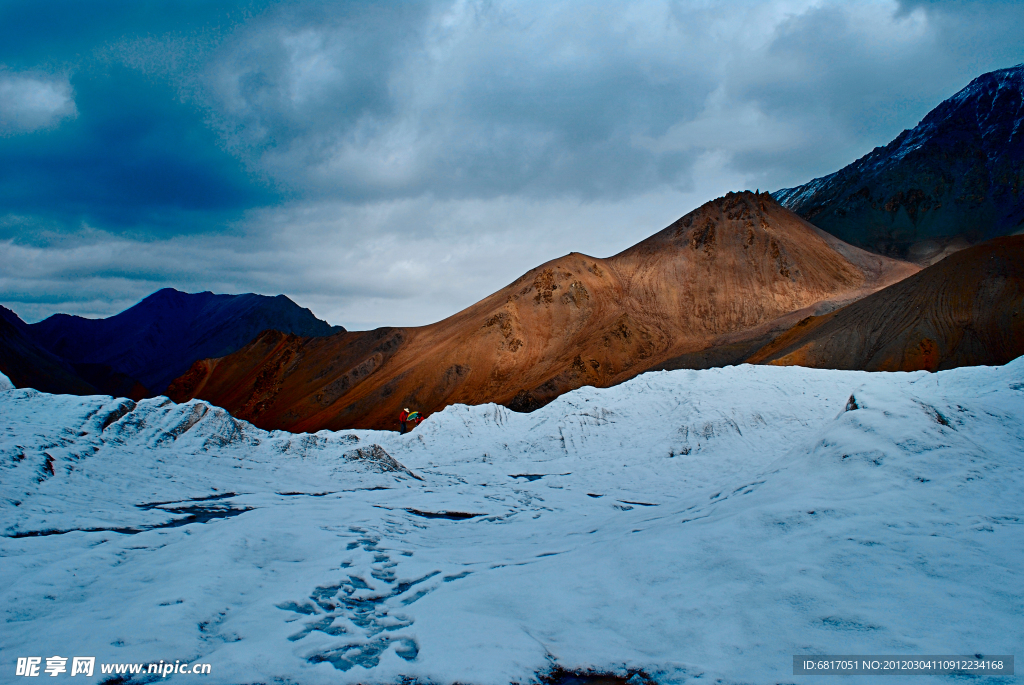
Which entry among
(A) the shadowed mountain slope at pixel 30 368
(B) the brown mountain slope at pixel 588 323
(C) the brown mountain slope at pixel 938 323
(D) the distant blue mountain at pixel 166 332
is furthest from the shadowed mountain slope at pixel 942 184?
(D) the distant blue mountain at pixel 166 332

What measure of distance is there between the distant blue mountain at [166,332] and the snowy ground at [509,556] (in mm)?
151336

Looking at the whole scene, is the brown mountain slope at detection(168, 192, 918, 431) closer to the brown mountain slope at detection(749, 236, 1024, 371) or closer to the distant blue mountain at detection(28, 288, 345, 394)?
the brown mountain slope at detection(749, 236, 1024, 371)

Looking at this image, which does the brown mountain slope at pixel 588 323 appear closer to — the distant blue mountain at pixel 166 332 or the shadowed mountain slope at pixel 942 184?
the shadowed mountain slope at pixel 942 184

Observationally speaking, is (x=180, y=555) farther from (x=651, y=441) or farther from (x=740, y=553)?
(x=651, y=441)

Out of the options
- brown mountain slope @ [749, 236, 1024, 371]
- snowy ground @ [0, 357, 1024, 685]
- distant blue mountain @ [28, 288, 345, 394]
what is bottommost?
snowy ground @ [0, 357, 1024, 685]

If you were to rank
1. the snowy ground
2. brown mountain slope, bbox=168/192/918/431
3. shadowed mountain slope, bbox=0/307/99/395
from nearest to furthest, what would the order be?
the snowy ground → brown mountain slope, bbox=168/192/918/431 → shadowed mountain slope, bbox=0/307/99/395

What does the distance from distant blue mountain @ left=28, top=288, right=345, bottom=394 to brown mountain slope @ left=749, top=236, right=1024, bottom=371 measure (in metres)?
138

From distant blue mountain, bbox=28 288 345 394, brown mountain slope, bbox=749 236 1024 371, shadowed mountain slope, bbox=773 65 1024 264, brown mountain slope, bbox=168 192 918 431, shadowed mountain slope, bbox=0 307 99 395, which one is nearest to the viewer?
brown mountain slope, bbox=749 236 1024 371

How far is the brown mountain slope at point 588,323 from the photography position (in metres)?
62.4

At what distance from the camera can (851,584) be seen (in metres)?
6.36

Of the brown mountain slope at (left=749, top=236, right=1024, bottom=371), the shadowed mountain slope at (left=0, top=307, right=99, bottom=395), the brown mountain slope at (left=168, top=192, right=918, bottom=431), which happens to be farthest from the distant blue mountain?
the brown mountain slope at (left=749, top=236, right=1024, bottom=371)

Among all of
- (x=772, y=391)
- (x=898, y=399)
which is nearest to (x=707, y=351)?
(x=772, y=391)

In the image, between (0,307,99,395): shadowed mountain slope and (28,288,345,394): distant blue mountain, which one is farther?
(28,288,345,394): distant blue mountain

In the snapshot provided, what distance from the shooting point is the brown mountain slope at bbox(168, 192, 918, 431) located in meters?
62.4
